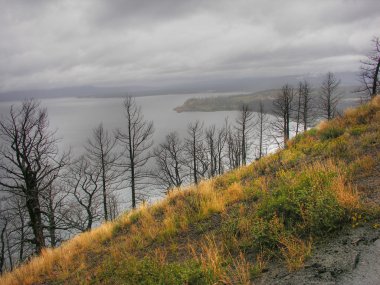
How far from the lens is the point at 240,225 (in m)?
5.26

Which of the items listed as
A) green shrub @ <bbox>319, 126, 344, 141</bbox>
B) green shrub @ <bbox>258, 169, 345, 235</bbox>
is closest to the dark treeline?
green shrub @ <bbox>319, 126, 344, 141</bbox>

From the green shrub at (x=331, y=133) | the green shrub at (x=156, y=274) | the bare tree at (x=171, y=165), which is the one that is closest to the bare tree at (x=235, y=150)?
the bare tree at (x=171, y=165)

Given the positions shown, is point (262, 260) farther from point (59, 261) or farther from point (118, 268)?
point (59, 261)

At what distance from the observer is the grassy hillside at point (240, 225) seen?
13.5 ft

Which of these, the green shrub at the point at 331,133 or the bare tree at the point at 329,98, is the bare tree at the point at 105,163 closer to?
the green shrub at the point at 331,133

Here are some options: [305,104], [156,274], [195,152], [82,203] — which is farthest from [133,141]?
[305,104]

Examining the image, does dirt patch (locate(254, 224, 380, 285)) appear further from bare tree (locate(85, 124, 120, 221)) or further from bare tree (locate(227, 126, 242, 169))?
bare tree (locate(227, 126, 242, 169))

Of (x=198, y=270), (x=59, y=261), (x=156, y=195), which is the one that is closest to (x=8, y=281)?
(x=59, y=261)

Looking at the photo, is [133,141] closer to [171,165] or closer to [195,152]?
[195,152]

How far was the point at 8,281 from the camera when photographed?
746cm

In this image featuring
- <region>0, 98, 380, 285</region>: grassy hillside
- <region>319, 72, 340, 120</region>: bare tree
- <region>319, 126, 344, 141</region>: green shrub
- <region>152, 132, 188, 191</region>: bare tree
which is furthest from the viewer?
<region>152, 132, 188, 191</region>: bare tree

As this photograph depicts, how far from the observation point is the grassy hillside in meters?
4.13

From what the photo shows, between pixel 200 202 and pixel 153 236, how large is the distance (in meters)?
1.52

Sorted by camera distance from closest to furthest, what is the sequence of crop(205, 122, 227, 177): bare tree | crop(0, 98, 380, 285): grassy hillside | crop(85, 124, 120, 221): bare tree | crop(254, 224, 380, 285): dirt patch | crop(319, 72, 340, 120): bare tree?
crop(254, 224, 380, 285): dirt patch
crop(0, 98, 380, 285): grassy hillside
crop(85, 124, 120, 221): bare tree
crop(319, 72, 340, 120): bare tree
crop(205, 122, 227, 177): bare tree
